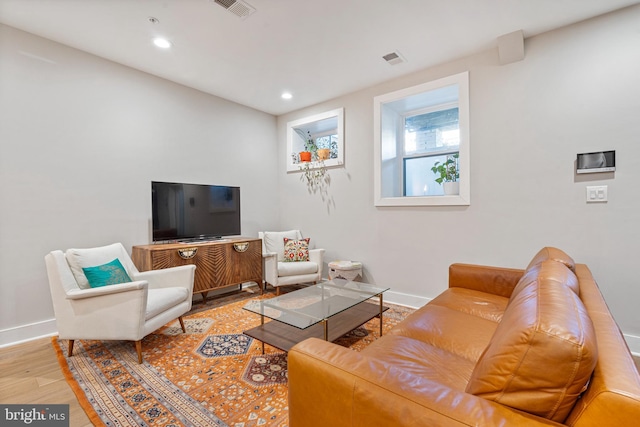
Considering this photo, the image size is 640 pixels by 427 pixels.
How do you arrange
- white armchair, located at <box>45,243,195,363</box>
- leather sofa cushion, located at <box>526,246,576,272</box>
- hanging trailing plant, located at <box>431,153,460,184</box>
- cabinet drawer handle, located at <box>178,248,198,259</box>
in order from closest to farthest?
leather sofa cushion, located at <box>526,246,576,272</box> → white armchair, located at <box>45,243,195,363</box> → cabinet drawer handle, located at <box>178,248,198,259</box> → hanging trailing plant, located at <box>431,153,460,184</box>

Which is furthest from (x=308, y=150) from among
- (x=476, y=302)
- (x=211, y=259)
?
(x=476, y=302)

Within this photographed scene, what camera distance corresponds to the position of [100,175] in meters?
2.95

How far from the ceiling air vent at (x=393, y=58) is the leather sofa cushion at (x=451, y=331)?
246 cm

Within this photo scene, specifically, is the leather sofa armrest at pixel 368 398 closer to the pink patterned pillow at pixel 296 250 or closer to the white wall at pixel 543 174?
the white wall at pixel 543 174

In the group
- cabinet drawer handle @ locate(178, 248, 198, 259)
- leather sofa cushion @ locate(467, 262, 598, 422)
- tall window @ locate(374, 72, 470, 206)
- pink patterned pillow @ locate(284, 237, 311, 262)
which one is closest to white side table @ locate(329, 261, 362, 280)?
pink patterned pillow @ locate(284, 237, 311, 262)

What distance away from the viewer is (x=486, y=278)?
2.38 m

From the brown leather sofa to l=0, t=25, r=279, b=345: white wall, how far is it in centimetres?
289

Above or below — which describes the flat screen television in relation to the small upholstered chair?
above

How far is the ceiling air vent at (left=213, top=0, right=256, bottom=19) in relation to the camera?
217cm

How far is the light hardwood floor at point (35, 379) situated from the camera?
67.4 inches

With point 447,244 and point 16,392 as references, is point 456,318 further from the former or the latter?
point 16,392

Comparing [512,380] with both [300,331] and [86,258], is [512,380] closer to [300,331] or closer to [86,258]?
[300,331]

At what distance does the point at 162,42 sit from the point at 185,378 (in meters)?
2.86

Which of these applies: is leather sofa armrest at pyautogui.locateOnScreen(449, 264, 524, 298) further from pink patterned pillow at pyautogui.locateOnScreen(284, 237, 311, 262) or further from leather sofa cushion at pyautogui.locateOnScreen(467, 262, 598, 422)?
pink patterned pillow at pyautogui.locateOnScreen(284, 237, 311, 262)
